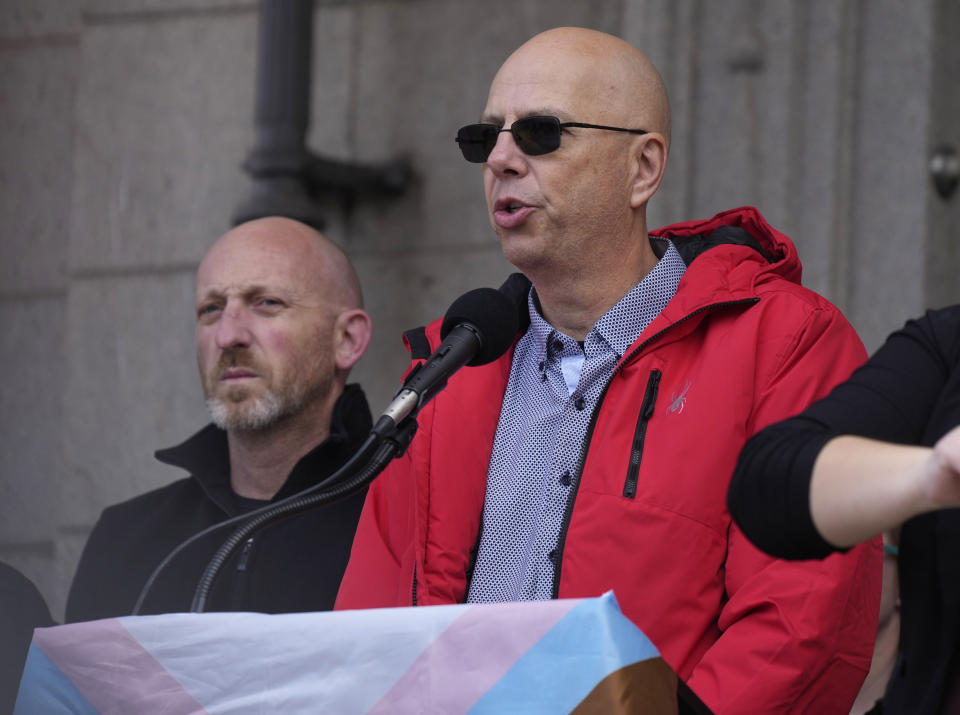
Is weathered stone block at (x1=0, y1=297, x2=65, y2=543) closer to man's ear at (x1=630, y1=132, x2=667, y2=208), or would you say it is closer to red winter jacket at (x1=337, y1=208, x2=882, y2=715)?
red winter jacket at (x1=337, y1=208, x2=882, y2=715)

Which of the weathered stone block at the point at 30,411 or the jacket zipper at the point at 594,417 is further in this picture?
the weathered stone block at the point at 30,411

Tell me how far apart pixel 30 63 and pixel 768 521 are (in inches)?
196

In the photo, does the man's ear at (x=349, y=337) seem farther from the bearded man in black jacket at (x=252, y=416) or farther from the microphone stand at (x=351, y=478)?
the microphone stand at (x=351, y=478)

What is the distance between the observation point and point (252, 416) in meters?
4.54

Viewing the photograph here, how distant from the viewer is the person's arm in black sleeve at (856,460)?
2.05 m

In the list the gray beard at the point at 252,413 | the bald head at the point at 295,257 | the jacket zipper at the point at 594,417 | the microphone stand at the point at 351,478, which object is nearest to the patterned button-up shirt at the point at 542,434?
the jacket zipper at the point at 594,417

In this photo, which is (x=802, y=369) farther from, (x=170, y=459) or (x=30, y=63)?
(x=30, y=63)

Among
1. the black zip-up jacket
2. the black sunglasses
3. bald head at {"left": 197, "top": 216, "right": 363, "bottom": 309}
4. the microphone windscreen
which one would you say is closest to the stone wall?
bald head at {"left": 197, "top": 216, "right": 363, "bottom": 309}

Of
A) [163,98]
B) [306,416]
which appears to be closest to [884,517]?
[306,416]

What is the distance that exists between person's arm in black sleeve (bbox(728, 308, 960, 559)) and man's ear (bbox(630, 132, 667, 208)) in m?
1.23

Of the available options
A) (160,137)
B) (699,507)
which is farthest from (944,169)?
(160,137)

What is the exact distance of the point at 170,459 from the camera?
4641 millimetres

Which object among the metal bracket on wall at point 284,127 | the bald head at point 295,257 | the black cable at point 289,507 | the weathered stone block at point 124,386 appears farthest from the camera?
the weathered stone block at point 124,386

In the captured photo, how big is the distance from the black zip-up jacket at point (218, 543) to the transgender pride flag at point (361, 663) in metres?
1.64
